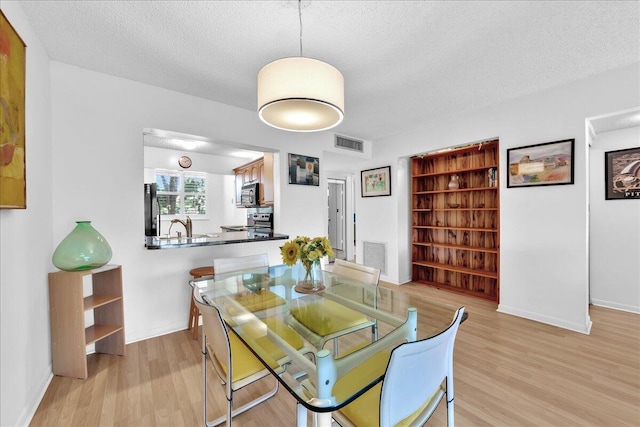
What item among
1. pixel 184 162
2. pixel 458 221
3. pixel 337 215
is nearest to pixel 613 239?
pixel 458 221

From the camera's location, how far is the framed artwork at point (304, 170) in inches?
140

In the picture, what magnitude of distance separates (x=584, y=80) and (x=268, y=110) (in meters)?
3.14

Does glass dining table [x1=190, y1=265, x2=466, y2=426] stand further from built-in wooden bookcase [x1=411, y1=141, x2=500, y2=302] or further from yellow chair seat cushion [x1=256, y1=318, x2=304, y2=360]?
built-in wooden bookcase [x1=411, y1=141, x2=500, y2=302]

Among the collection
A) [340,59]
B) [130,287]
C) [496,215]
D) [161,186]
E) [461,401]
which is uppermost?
[340,59]

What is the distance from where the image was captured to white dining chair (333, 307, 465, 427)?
836 millimetres

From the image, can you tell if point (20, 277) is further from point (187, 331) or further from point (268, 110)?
point (268, 110)

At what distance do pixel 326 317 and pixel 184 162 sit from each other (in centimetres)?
500

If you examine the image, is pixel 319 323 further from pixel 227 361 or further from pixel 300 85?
pixel 300 85

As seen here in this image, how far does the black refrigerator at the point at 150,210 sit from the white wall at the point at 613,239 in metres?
5.29

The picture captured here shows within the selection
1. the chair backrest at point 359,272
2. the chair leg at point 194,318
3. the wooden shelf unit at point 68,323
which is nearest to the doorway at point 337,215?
the chair backrest at point 359,272

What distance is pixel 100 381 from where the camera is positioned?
1858mm

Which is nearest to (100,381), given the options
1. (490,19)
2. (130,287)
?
(130,287)

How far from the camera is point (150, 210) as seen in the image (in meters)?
2.87

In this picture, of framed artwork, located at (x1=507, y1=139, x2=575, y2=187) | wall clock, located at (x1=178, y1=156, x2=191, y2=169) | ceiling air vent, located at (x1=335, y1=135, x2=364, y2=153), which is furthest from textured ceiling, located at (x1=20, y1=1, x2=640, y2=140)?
wall clock, located at (x1=178, y1=156, x2=191, y2=169)
